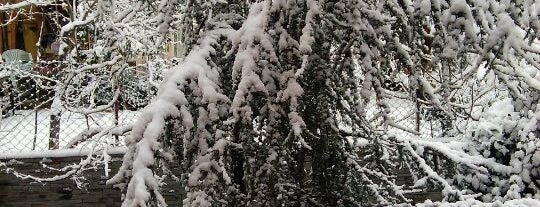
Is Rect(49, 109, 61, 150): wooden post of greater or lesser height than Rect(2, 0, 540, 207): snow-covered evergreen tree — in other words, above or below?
below

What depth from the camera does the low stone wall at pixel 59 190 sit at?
19.9ft

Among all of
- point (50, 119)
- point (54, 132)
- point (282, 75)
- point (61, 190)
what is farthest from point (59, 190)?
point (282, 75)

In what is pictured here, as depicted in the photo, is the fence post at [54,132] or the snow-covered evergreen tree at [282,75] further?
the fence post at [54,132]

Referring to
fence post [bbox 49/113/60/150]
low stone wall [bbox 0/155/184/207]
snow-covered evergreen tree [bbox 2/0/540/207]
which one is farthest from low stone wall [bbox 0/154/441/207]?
snow-covered evergreen tree [bbox 2/0/540/207]

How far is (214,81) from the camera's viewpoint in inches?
86.3

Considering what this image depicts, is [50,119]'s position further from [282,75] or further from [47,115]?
[282,75]

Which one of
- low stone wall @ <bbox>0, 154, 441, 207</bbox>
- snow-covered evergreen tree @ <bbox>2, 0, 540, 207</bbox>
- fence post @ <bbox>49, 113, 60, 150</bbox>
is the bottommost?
low stone wall @ <bbox>0, 154, 441, 207</bbox>

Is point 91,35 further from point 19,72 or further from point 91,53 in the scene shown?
point 19,72

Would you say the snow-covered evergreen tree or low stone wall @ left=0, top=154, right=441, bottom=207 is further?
low stone wall @ left=0, top=154, right=441, bottom=207

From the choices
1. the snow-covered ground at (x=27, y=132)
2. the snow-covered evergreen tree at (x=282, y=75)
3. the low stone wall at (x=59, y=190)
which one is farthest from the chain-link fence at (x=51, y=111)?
the snow-covered evergreen tree at (x=282, y=75)

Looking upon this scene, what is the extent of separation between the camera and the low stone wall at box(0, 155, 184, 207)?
6.07m

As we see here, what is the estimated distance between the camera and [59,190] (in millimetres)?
6172

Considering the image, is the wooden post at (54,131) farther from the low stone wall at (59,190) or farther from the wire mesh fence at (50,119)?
the low stone wall at (59,190)

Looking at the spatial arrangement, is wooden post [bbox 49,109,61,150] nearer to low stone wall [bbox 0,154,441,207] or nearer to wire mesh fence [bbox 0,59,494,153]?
wire mesh fence [bbox 0,59,494,153]
